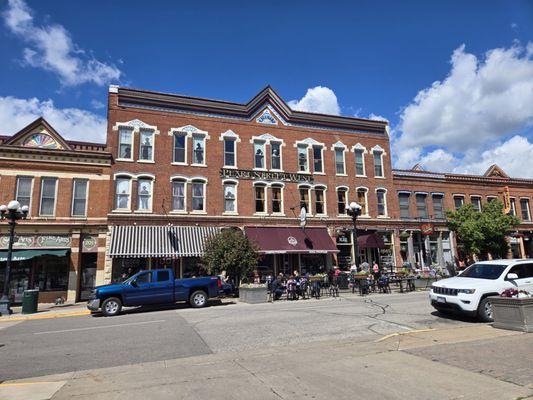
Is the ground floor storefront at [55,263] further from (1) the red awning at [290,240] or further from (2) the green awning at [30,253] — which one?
(1) the red awning at [290,240]

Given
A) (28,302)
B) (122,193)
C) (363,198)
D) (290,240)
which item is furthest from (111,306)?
(363,198)

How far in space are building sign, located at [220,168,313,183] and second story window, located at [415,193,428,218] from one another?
10412 millimetres

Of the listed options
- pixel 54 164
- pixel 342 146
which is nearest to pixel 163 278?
pixel 54 164

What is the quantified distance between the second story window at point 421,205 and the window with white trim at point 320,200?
29.9ft

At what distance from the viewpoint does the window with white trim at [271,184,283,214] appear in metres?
26.8

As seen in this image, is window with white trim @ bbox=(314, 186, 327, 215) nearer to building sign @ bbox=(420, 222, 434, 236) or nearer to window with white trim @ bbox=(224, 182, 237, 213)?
window with white trim @ bbox=(224, 182, 237, 213)

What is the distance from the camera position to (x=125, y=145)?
24219 millimetres

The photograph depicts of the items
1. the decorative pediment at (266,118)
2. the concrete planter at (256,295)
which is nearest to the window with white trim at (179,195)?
the decorative pediment at (266,118)

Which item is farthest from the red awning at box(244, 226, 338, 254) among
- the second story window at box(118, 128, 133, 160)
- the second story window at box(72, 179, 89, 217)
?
the second story window at box(72, 179, 89, 217)

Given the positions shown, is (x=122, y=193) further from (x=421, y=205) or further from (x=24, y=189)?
(x=421, y=205)

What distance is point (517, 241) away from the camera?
34.3 metres

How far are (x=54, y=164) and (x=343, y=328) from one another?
20736 mm

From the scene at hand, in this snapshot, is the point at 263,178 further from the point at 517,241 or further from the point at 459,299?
the point at 517,241

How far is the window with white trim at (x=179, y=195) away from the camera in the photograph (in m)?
24.5
